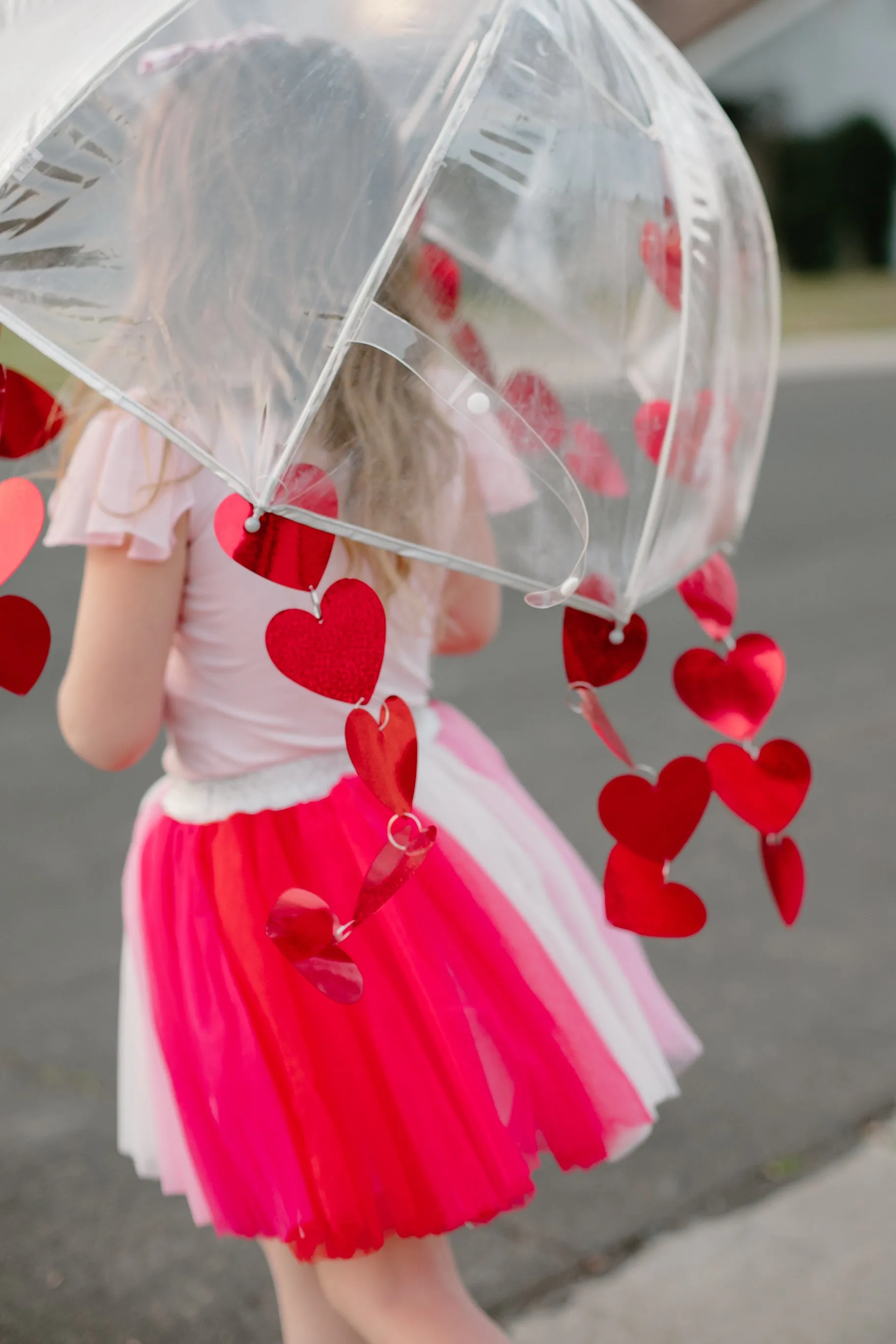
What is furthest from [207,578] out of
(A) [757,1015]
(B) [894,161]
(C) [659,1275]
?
(B) [894,161]

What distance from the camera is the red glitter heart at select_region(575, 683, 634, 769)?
1.72 m

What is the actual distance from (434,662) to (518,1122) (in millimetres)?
4458

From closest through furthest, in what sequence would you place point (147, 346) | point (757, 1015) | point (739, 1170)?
point (147, 346), point (739, 1170), point (757, 1015)

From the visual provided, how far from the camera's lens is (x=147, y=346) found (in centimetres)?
148

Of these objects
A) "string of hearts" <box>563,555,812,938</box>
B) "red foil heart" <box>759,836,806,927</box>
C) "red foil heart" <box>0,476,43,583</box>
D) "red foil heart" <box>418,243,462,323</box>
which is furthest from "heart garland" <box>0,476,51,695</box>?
"red foil heart" <box>759,836,806,927</box>

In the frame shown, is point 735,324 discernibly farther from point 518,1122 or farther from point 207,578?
point 518,1122

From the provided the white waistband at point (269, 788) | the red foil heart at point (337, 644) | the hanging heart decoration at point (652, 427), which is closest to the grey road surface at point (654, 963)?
the white waistband at point (269, 788)

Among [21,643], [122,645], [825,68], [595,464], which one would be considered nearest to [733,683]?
[595,464]

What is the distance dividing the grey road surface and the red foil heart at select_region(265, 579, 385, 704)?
4.51ft

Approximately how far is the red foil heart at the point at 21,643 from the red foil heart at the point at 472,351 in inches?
Result: 19.8

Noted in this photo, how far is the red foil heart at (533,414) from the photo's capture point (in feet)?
5.00

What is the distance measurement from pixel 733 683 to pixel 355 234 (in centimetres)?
70

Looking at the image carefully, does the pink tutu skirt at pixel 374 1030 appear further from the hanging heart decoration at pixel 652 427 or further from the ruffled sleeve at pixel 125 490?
the hanging heart decoration at pixel 652 427

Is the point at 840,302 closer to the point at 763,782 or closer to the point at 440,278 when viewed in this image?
the point at 763,782
